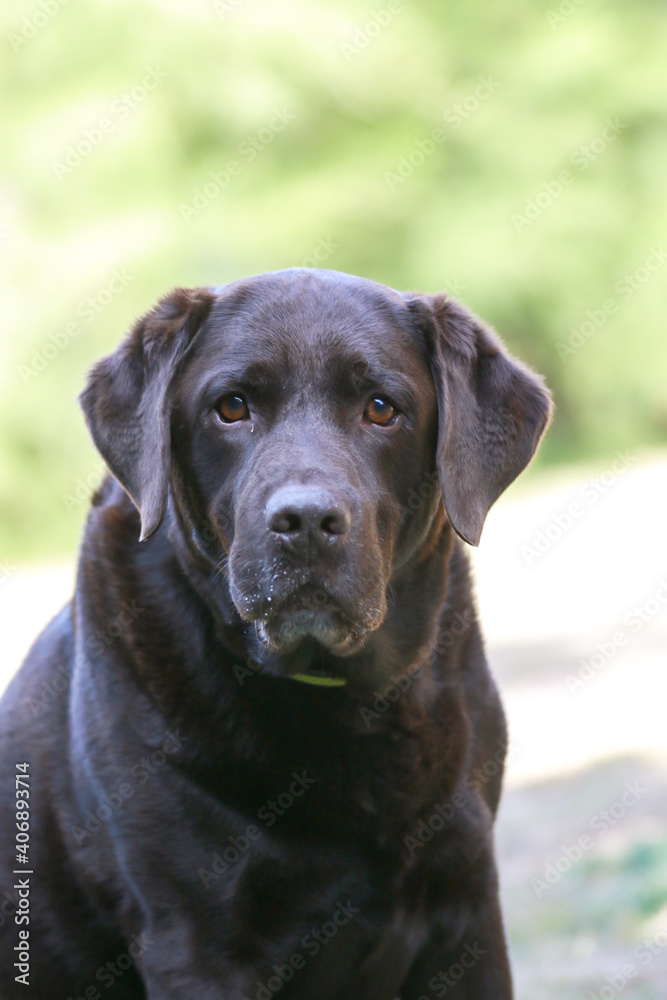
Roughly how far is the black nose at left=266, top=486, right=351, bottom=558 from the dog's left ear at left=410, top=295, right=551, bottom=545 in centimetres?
38

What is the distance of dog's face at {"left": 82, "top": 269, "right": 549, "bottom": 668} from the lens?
2580mm

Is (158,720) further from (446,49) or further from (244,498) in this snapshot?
(446,49)

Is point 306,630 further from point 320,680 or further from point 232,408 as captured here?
point 232,408

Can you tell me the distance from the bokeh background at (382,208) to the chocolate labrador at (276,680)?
567 cm

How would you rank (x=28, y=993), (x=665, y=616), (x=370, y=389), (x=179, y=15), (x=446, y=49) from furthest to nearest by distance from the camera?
1. (x=446, y=49)
2. (x=179, y=15)
3. (x=665, y=616)
4. (x=28, y=993)
5. (x=370, y=389)

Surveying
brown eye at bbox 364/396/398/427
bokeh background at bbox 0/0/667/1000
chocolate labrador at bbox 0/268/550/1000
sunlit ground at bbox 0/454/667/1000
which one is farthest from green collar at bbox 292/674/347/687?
bokeh background at bbox 0/0/667/1000

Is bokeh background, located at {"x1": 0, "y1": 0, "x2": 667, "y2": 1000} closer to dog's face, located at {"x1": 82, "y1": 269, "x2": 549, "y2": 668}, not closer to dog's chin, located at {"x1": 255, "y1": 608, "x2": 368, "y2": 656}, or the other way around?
dog's face, located at {"x1": 82, "y1": 269, "x2": 549, "y2": 668}

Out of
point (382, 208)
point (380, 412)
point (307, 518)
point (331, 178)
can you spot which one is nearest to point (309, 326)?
point (380, 412)

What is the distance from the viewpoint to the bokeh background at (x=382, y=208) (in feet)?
40.8

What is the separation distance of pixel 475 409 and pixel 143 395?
789 millimetres

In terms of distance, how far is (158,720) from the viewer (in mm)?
2799

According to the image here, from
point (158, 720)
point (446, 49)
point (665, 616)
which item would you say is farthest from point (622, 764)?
point (446, 49)

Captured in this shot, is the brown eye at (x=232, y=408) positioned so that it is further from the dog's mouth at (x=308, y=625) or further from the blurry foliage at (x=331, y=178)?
the blurry foliage at (x=331, y=178)

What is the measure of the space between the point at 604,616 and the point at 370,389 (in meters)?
6.77
